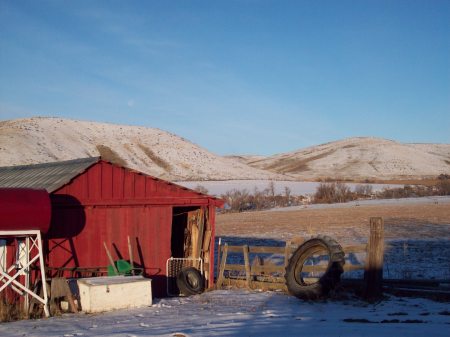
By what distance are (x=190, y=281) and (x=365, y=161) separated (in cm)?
12388

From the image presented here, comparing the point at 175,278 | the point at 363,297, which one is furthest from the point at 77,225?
the point at 363,297

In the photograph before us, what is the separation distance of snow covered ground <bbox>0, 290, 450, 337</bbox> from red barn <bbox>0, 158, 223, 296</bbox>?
2.43 m

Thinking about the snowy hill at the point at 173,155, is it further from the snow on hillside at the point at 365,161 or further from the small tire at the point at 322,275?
the small tire at the point at 322,275

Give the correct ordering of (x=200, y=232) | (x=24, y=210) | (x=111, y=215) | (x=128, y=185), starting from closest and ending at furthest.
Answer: (x=24, y=210) < (x=111, y=215) < (x=128, y=185) < (x=200, y=232)

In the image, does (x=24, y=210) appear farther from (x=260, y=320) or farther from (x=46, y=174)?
(x=260, y=320)

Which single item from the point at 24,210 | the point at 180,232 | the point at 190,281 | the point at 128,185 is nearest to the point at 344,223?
the point at 180,232

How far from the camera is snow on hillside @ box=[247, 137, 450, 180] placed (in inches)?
4705

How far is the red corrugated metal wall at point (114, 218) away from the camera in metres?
14.5

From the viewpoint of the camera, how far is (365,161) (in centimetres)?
13500

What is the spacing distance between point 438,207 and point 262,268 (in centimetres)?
3134

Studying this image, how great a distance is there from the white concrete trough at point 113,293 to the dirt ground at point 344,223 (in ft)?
43.3

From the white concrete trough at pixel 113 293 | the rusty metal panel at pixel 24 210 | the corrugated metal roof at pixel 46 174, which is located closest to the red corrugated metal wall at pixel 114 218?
the corrugated metal roof at pixel 46 174

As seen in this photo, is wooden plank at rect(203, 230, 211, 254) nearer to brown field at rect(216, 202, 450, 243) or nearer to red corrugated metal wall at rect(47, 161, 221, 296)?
red corrugated metal wall at rect(47, 161, 221, 296)

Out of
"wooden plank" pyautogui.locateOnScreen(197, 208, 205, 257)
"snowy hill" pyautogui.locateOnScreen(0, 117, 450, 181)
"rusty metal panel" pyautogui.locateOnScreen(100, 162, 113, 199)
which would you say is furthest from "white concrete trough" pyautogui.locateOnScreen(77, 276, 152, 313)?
"snowy hill" pyautogui.locateOnScreen(0, 117, 450, 181)
